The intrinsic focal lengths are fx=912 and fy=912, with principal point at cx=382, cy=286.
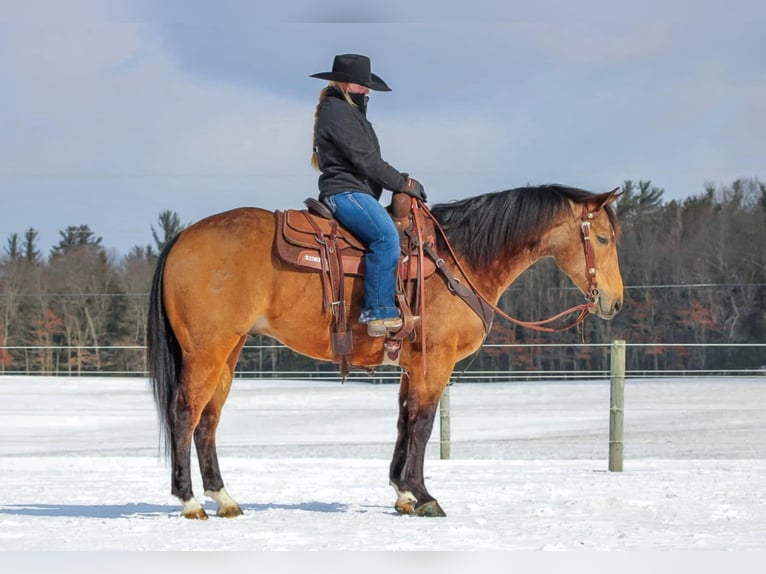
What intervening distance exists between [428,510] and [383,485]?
1791 millimetres

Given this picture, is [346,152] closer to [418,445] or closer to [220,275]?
[220,275]

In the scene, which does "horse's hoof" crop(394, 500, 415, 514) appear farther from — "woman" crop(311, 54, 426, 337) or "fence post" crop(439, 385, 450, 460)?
"fence post" crop(439, 385, 450, 460)

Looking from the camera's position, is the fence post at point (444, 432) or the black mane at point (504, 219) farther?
the fence post at point (444, 432)

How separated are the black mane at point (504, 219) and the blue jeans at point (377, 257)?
1.71ft

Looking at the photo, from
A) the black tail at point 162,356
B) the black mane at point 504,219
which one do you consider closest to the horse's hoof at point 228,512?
the black tail at point 162,356

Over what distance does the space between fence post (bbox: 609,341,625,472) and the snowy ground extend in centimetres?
17

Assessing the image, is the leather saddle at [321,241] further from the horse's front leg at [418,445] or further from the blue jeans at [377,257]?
the horse's front leg at [418,445]

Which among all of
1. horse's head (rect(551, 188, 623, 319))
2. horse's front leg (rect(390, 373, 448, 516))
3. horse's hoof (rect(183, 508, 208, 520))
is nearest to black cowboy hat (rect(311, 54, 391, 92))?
horse's head (rect(551, 188, 623, 319))

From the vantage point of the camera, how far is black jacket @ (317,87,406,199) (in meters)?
4.75

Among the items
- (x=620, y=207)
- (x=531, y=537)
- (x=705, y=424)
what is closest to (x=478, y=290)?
(x=531, y=537)

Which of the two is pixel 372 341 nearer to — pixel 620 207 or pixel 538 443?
pixel 538 443

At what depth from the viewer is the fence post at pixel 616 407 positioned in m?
8.28

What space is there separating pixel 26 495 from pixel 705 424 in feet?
39.4

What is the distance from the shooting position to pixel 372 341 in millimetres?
4895
